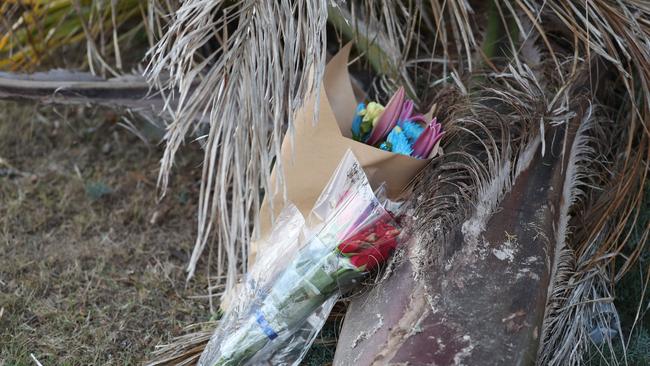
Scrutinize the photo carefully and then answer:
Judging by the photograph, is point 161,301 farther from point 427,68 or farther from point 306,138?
point 427,68

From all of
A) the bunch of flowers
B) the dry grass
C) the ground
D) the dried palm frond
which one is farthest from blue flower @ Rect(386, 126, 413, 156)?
the dry grass

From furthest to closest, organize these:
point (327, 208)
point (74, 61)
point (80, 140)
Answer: point (74, 61), point (80, 140), point (327, 208)

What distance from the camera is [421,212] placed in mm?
1726

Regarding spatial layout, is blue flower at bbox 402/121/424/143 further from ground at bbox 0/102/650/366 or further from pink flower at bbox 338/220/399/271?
ground at bbox 0/102/650/366

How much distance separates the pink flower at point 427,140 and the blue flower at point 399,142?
2cm

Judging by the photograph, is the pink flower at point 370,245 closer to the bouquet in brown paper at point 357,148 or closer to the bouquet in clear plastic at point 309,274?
the bouquet in clear plastic at point 309,274

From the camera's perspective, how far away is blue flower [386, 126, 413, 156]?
1.82m

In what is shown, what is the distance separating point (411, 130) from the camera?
1.88 m

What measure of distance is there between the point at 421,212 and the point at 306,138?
0.36 meters

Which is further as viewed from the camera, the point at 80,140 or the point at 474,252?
the point at 80,140

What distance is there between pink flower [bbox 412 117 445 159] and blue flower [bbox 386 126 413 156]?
2 centimetres

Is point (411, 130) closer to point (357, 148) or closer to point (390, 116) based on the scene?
point (390, 116)

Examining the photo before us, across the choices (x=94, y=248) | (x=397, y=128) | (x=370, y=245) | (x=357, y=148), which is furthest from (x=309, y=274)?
(x=94, y=248)

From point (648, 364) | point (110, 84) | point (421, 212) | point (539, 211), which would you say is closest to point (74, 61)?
point (110, 84)
